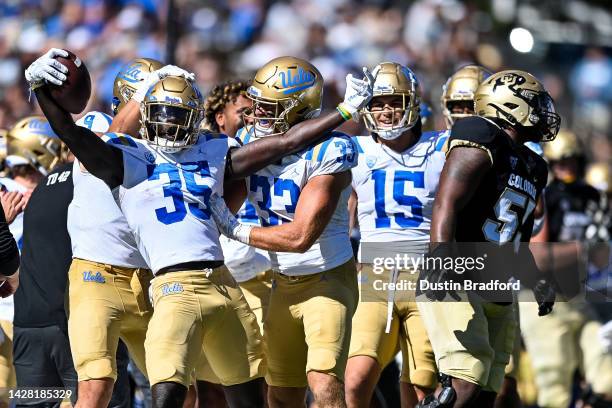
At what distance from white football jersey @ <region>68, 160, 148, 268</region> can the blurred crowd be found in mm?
6880

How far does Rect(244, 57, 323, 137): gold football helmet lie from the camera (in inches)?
234

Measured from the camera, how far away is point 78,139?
17.3ft

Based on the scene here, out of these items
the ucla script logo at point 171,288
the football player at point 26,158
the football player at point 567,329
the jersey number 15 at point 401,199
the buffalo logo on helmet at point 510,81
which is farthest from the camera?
the football player at point 567,329

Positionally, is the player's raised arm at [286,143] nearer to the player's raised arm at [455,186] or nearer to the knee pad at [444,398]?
the player's raised arm at [455,186]

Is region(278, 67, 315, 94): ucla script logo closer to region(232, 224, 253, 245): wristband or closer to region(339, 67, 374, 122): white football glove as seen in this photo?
region(339, 67, 374, 122): white football glove

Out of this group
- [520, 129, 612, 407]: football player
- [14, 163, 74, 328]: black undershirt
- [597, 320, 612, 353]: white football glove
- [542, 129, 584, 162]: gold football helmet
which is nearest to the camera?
[14, 163, 74, 328]: black undershirt

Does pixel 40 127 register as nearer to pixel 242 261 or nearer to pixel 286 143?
pixel 242 261

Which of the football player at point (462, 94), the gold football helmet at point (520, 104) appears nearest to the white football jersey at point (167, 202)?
the gold football helmet at point (520, 104)

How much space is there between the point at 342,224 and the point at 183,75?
1065 mm

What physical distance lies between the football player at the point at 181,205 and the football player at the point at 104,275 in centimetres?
38

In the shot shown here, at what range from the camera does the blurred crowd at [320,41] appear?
43.0ft

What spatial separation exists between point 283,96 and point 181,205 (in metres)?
0.85

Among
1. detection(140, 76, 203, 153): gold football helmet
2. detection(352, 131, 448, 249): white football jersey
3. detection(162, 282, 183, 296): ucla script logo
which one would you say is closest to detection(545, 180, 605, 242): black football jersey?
detection(352, 131, 448, 249): white football jersey

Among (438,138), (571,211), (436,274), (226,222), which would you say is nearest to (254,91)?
(226,222)
